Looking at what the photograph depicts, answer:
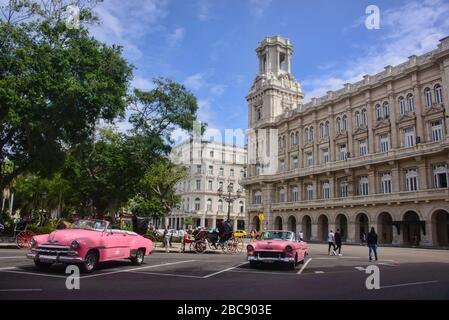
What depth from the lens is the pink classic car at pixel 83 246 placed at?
36.7ft

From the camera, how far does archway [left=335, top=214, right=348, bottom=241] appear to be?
47.6m

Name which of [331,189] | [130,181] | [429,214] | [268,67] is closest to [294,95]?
[268,67]

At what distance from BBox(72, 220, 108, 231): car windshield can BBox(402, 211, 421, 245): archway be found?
33.7 meters

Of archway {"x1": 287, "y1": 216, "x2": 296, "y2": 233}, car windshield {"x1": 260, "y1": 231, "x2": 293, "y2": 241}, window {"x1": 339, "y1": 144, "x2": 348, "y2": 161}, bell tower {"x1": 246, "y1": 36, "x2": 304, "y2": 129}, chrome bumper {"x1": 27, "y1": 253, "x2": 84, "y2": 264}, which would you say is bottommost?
chrome bumper {"x1": 27, "y1": 253, "x2": 84, "y2": 264}

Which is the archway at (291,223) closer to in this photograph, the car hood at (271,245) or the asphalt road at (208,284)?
the asphalt road at (208,284)

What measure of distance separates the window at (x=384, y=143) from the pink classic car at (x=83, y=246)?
1422 inches

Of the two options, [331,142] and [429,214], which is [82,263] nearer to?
[429,214]

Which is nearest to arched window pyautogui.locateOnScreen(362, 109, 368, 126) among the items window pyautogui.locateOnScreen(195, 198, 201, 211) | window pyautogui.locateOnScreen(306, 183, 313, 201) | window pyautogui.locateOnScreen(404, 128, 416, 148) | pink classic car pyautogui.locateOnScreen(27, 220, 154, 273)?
window pyautogui.locateOnScreen(404, 128, 416, 148)

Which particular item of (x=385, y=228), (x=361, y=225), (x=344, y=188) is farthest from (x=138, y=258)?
(x=344, y=188)

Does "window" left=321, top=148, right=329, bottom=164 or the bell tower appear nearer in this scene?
"window" left=321, top=148, right=329, bottom=164

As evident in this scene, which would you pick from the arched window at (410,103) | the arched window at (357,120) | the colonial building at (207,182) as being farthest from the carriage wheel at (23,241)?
the colonial building at (207,182)

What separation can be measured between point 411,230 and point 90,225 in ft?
119

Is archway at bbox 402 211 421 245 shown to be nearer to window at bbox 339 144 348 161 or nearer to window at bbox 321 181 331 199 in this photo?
window at bbox 321 181 331 199

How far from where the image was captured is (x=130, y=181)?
32.2 meters
